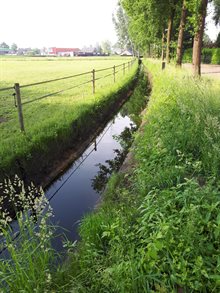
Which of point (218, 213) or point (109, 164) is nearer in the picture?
point (218, 213)

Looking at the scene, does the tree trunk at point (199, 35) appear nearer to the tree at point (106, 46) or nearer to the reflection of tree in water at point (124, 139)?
the reflection of tree in water at point (124, 139)

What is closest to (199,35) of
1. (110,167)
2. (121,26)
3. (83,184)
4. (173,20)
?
(110,167)

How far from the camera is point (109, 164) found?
7734 mm

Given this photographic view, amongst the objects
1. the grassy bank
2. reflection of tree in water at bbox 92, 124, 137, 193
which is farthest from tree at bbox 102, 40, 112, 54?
the grassy bank

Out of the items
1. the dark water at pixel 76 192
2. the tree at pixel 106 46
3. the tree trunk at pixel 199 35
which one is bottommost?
the dark water at pixel 76 192

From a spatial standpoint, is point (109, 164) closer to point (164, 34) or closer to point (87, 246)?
point (87, 246)

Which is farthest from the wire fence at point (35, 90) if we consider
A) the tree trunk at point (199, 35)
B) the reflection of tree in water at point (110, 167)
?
the tree trunk at point (199, 35)

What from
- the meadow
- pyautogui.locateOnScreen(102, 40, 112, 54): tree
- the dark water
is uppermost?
pyautogui.locateOnScreen(102, 40, 112, 54): tree

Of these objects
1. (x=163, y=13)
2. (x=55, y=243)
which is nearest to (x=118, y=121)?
(x=55, y=243)

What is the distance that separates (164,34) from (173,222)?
27563mm

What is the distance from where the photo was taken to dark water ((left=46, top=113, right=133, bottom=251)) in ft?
16.3

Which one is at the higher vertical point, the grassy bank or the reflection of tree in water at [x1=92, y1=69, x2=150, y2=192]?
the grassy bank

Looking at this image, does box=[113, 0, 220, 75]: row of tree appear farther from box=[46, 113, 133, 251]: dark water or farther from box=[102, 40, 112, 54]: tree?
box=[102, 40, 112, 54]: tree

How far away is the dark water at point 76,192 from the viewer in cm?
498
